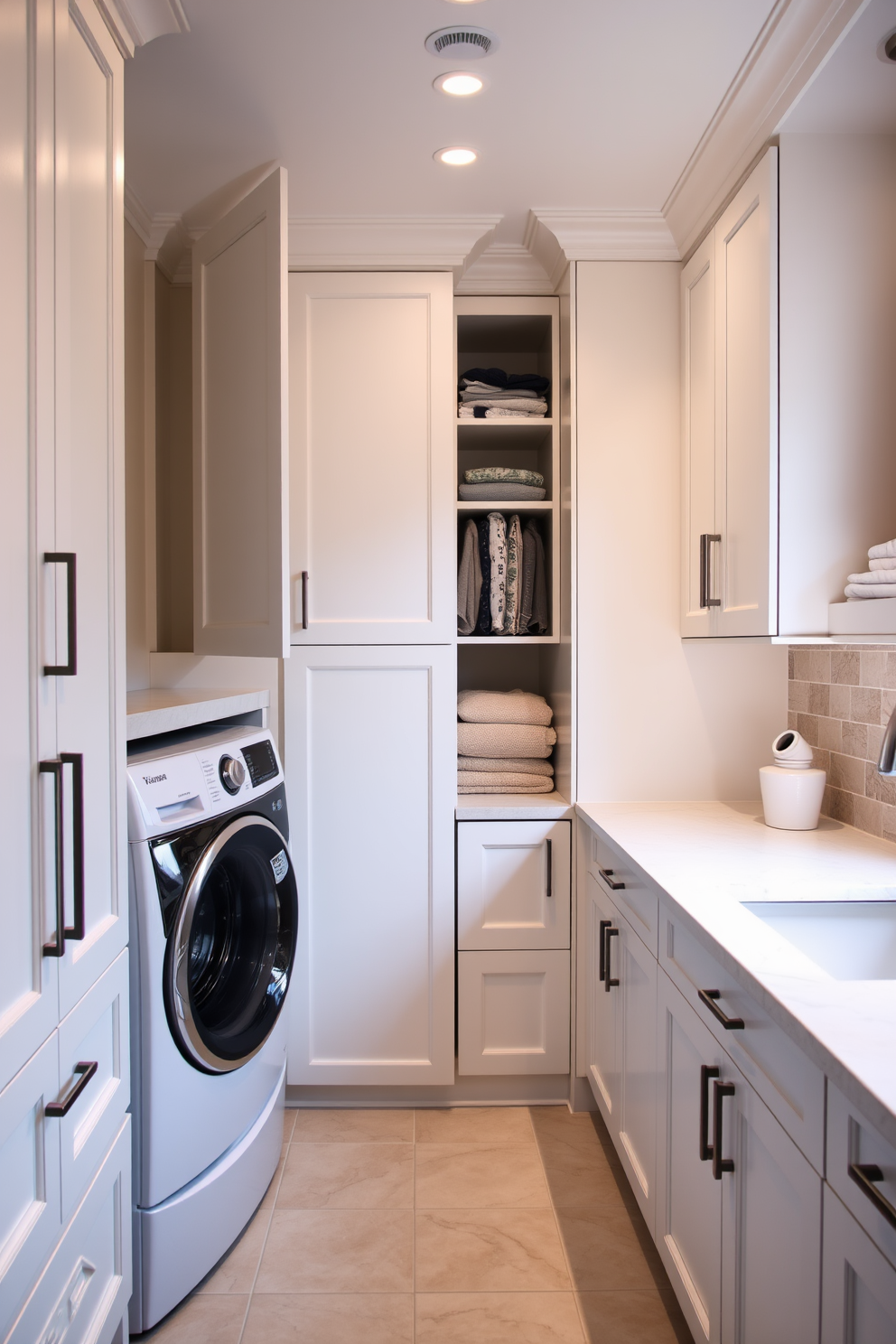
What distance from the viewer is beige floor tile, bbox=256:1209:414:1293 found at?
1.85 meters

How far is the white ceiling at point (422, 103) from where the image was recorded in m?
1.61

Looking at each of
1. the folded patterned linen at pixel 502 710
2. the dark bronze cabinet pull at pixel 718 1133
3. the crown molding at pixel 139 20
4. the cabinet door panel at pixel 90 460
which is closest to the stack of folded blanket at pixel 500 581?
the folded patterned linen at pixel 502 710

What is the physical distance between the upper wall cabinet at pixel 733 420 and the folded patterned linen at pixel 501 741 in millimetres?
547

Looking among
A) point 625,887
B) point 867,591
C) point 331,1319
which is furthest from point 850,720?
point 331,1319

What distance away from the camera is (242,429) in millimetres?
2098

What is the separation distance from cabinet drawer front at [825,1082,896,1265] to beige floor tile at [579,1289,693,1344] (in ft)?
3.22

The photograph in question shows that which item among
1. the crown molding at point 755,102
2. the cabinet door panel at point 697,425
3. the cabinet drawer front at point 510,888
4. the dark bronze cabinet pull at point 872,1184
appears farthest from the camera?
the cabinet drawer front at point 510,888

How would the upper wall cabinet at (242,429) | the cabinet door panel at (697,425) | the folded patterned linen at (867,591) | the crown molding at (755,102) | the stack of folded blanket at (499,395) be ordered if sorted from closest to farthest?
the crown molding at (755,102) < the folded patterned linen at (867,591) < the upper wall cabinet at (242,429) < the cabinet door panel at (697,425) < the stack of folded blanket at (499,395)

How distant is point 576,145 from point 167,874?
1.81 metres

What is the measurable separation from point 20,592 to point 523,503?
1.78 meters

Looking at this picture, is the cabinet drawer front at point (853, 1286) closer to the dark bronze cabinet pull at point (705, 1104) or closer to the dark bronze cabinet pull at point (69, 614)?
the dark bronze cabinet pull at point (705, 1104)

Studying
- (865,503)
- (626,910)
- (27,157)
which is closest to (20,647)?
(27,157)

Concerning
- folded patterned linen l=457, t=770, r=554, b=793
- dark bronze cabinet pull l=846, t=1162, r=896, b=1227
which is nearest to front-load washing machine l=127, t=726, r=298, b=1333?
folded patterned linen l=457, t=770, r=554, b=793

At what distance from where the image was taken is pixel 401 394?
2.48m
